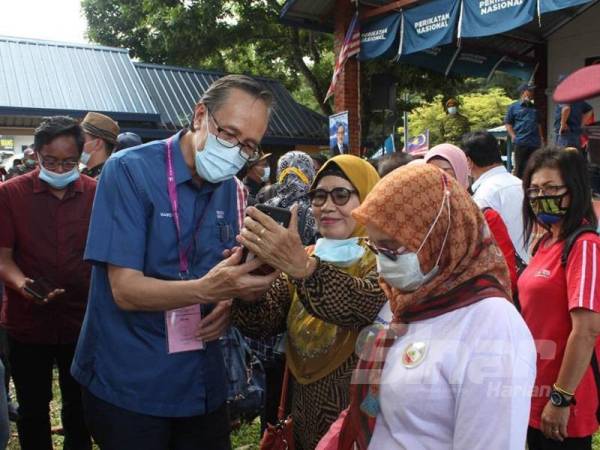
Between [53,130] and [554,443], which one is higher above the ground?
[53,130]

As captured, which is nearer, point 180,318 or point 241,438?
point 180,318

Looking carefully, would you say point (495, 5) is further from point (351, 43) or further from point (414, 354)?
point (414, 354)

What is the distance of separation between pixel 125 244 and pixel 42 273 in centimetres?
153

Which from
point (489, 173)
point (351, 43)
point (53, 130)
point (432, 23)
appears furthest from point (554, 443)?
point (351, 43)

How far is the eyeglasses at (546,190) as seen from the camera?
2705 millimetres

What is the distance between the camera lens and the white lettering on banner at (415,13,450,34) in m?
8.89

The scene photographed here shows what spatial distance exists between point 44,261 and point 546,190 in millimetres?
2594

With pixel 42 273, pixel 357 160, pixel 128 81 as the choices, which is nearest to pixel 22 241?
pixel 42 273

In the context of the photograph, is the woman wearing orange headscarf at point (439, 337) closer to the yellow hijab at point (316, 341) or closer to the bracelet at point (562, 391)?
the yellow hijab at point (316, 341)

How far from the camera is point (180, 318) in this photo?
2016mm

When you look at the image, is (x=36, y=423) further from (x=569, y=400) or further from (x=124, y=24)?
(x=124, y=24)

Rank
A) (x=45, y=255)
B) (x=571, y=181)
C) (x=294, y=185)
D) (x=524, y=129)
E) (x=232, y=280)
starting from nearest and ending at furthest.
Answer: (x=232, y=280) < (x=571, y=181) < (x=45, y=255) < (x=294, y=185) < (x=524, y=129)

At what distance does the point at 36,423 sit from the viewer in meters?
3.21

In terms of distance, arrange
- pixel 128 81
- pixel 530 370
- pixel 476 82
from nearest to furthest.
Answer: pixel 530 370 < pixel 128 81 < pixel 476 82
